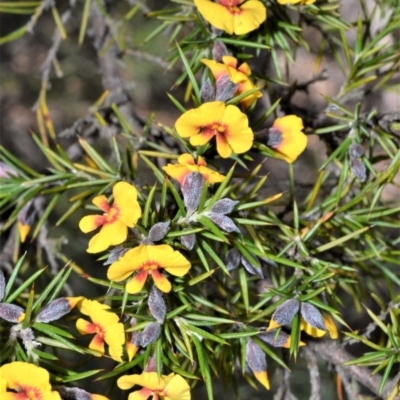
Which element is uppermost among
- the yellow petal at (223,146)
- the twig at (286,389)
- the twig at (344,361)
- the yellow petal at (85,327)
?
the yellow petal at (223,146)

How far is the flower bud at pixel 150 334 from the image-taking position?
1.71 feet

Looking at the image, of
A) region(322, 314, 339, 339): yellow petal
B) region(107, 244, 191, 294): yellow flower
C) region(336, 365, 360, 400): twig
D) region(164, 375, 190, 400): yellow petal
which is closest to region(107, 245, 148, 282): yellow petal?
region(107, 244, 191, 294): yellow flower

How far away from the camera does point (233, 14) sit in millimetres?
591

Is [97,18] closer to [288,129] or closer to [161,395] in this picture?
[288,129]

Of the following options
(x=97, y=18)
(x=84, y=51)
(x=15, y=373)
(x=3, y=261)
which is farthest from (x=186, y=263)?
(x=84, y=51)

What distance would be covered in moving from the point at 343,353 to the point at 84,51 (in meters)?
1.61

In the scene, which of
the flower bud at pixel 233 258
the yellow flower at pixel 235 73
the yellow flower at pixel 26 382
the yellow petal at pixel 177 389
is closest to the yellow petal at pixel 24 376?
the yellow flower at pixel 26 382

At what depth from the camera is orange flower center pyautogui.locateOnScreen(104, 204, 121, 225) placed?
51 cm

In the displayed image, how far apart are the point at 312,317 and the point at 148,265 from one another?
17cm

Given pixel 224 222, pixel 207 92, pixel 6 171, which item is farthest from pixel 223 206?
pixel 6 171

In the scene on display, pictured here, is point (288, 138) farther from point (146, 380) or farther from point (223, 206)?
point (146, 380)

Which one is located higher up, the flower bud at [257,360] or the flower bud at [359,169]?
the flower bud at [359,169]

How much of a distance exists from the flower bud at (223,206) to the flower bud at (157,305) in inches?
3.5

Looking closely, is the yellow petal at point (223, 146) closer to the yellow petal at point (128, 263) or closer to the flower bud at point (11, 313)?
the yellow petal at point (128, 263)
